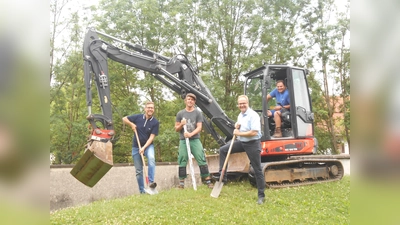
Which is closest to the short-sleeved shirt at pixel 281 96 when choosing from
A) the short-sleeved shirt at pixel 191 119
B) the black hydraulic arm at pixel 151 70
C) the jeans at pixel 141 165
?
the black hydraulic arm at pixel 151 70

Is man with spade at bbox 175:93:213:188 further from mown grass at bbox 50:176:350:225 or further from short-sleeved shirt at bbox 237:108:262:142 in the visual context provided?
short-sleeved shirt at bbox 237:108:262:142

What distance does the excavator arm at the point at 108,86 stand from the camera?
5.47 metres

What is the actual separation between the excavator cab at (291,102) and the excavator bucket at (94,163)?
3878 mm

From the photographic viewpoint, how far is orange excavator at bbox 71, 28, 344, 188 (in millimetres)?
6777

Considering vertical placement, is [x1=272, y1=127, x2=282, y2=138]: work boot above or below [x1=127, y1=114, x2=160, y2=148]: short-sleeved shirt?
below

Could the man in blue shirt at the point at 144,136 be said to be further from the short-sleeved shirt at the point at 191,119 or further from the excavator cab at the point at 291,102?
the excavator cab at the point at 291,102

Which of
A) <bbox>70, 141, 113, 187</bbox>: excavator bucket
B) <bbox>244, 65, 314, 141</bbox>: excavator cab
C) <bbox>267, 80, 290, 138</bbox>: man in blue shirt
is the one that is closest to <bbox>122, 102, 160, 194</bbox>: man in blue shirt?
<bbox>70, 141, 113, 187</bbox>: excavator bucket

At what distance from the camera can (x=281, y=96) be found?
816 cm

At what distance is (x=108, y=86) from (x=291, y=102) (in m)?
4.18

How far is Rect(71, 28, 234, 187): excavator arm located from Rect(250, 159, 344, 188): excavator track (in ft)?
4.74

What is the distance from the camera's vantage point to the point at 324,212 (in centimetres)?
549
